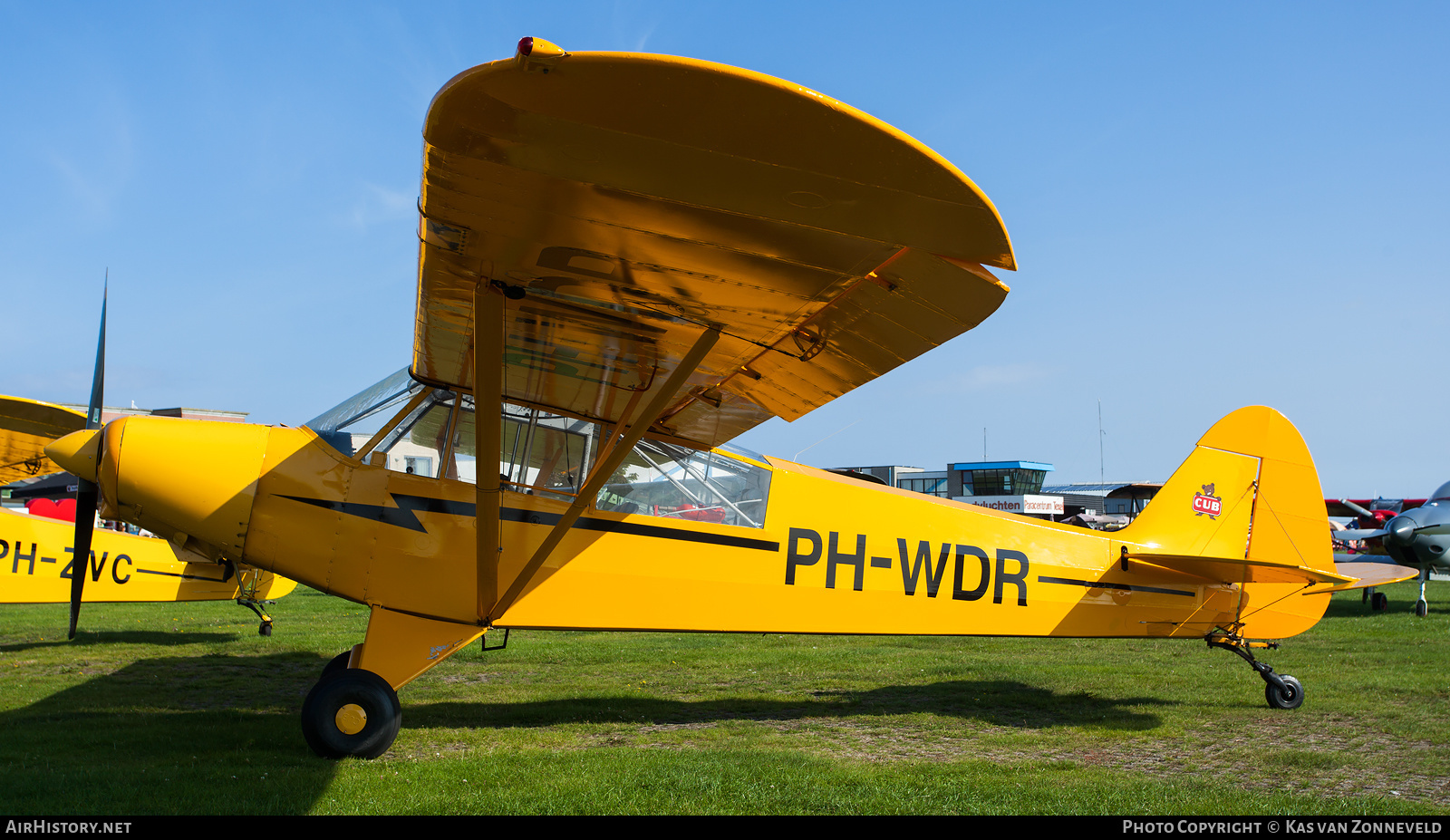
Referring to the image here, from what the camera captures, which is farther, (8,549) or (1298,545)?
(8,549)

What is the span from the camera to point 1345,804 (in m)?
4.26

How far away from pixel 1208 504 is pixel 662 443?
4834mm

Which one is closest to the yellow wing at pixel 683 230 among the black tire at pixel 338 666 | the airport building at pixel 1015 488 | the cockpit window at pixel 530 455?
the cockpit window at pixel 530 455

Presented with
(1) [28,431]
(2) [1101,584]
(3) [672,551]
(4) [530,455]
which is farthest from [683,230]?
(1) [28,431]

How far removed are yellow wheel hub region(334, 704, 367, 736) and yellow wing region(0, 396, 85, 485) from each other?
13.8ft

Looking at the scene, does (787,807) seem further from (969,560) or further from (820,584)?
(969,560)

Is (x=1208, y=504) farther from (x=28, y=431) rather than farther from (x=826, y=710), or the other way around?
(x=28, y=431)

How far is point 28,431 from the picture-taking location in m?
8.44

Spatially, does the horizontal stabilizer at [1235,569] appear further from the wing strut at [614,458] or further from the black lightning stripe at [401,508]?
the black lightning stripe at [401,508]

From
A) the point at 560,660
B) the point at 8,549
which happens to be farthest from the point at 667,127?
the point at 8,549

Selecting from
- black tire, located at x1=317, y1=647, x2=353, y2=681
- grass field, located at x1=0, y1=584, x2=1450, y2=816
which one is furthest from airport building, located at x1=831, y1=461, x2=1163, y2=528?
black tire, located at x1=317, y1=647, x2=353, y2=681

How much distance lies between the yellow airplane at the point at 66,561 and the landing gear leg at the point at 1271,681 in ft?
28.2

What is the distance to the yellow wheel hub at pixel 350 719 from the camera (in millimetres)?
4879
